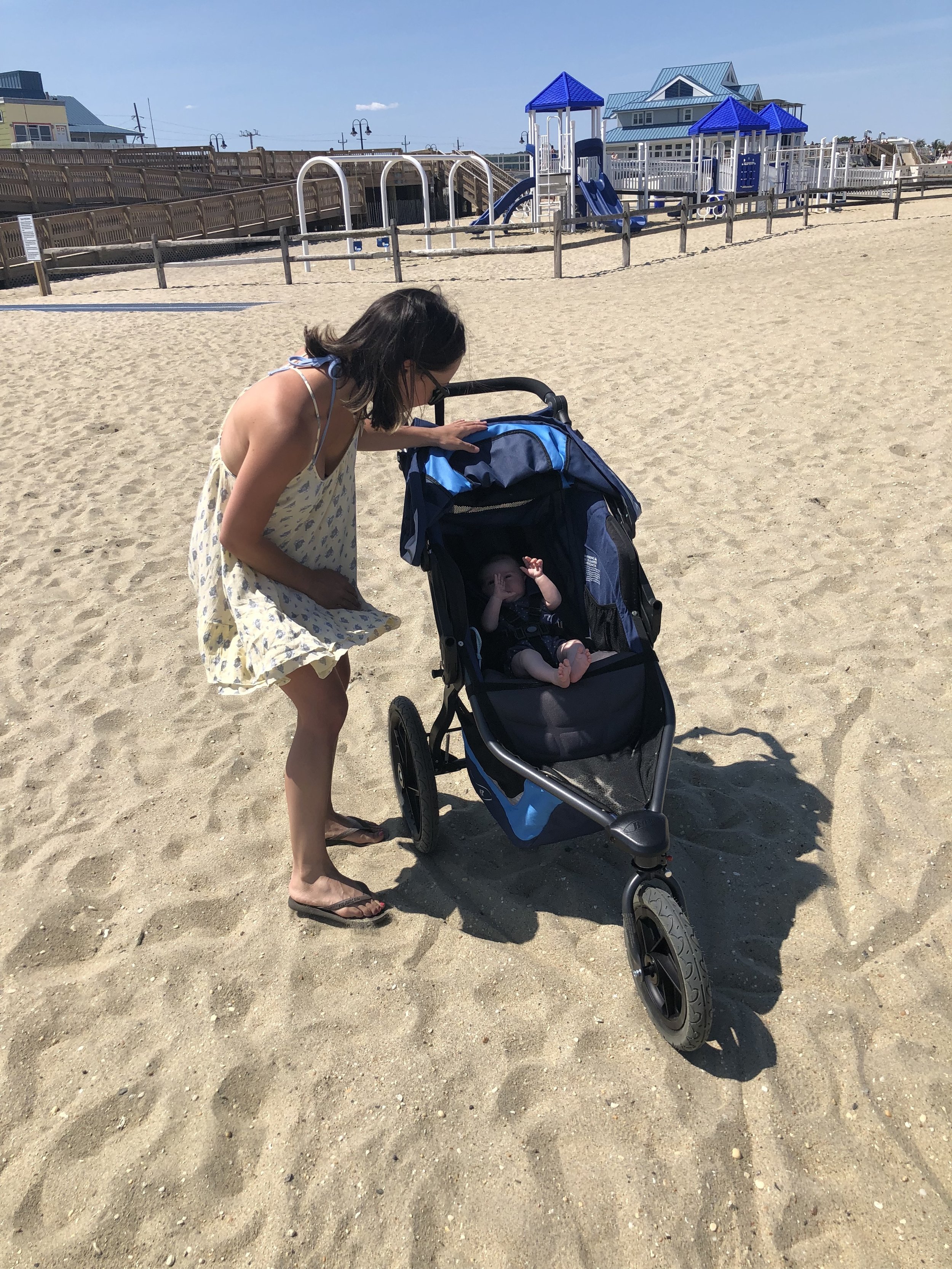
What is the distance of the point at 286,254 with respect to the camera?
55.4ft

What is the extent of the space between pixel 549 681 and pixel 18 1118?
5.39 feet

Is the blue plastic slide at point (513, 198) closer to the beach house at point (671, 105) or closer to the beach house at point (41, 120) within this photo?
the beach house at point (671, 105)

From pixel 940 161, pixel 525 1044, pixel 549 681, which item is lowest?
pixel 525 1044

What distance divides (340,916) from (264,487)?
3.99 ft

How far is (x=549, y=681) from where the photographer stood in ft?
8.38

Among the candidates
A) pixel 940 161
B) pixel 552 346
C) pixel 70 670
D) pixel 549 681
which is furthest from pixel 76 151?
pixel 940 161

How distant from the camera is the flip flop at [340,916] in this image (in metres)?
2.48

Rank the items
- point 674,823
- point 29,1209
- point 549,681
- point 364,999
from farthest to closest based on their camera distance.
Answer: point 674,823 → point 549,681 → point 364,999 → point 29,1209

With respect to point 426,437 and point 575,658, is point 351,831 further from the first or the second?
point 426,437

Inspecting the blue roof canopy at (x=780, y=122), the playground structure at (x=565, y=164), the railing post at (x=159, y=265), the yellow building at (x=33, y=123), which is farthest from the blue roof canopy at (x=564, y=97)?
the yellow building at (x=33, y=123)

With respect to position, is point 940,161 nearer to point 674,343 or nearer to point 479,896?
point 674,343

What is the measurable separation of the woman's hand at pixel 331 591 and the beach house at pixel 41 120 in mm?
52088

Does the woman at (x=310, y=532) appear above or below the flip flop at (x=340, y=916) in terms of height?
above

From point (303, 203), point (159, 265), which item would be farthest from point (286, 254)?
point (303, 203)
